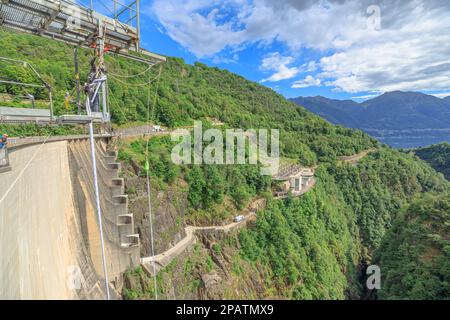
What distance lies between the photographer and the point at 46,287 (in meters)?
6.33

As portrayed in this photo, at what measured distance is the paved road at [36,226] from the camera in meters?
5.51

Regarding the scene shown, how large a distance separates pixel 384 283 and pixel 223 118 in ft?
93.0

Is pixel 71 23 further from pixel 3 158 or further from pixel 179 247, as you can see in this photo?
pixel 179 247

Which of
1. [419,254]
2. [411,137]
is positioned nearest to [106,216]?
[419,254]

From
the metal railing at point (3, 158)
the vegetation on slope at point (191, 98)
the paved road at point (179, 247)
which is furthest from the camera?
the vegetation on slope at point (191, 98)

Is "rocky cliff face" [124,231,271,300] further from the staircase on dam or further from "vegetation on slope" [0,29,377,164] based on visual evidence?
"vegetation on slope" [0,29,377,164]

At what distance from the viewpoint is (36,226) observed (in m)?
6.93

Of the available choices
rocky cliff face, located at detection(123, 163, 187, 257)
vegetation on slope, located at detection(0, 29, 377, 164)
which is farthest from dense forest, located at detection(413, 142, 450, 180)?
rocky cliff face, located at detection(123, 163, 187, 257)

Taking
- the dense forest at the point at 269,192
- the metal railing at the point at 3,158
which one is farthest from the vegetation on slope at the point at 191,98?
the metal railing at the point at 3,158

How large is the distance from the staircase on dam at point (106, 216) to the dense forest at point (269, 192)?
2752 mm

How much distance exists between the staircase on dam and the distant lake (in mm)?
172370

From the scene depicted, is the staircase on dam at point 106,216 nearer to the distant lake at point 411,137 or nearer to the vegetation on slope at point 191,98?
the vegetation on slope at point 191,98

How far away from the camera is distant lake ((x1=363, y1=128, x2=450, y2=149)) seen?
15225 centimetres
